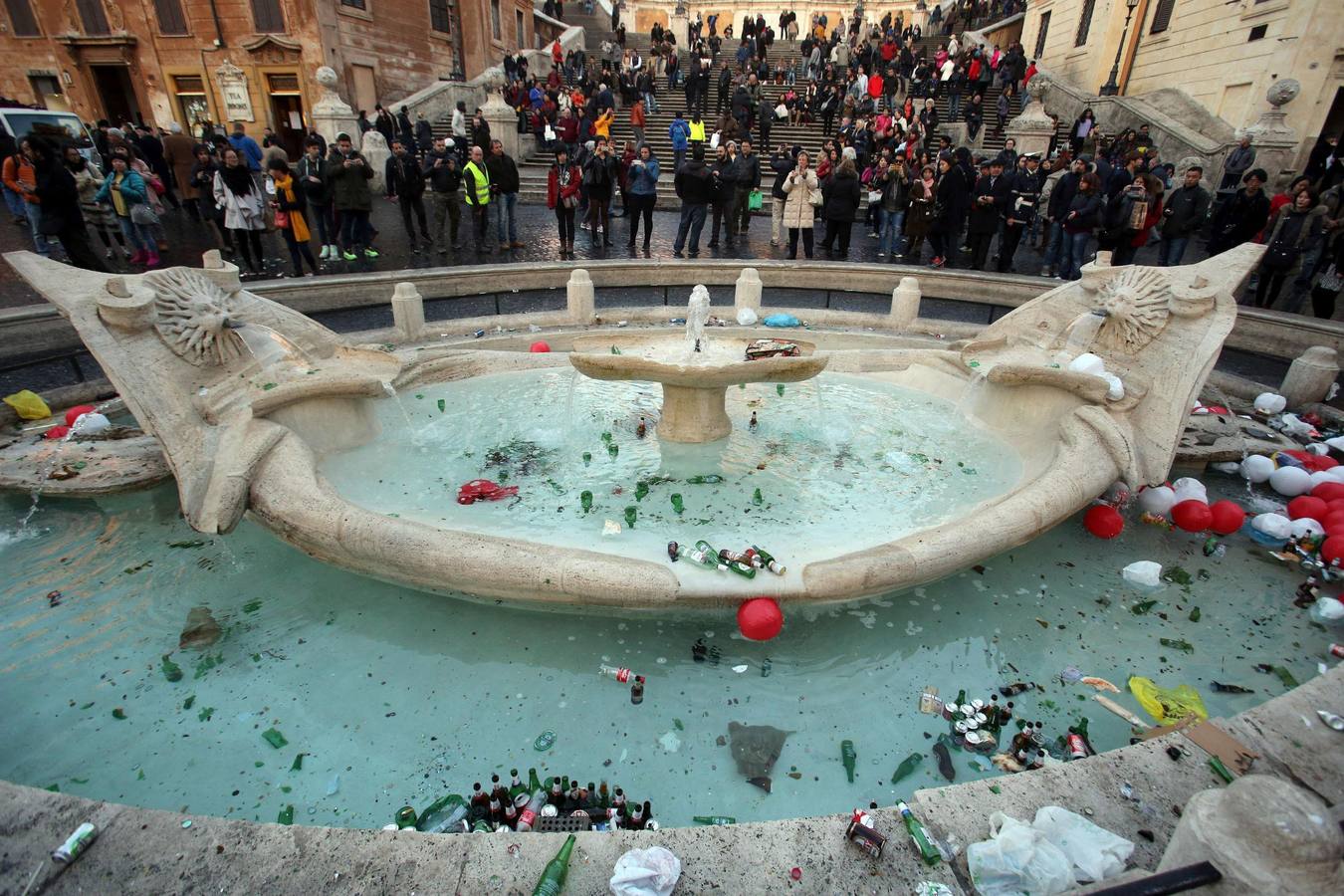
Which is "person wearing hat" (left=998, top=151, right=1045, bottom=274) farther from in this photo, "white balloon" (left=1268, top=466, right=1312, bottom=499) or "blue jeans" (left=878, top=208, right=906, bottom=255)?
"white balloon" (left=1268, top=466, right=1312, bottom=499)

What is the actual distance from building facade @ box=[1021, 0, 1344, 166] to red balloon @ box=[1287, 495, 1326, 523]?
1431 cm

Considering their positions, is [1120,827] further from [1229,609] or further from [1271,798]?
[1229,609]

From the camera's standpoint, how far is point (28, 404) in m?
5.64

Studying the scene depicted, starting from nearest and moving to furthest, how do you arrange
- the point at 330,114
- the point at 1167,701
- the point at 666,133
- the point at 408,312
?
the point at 1167,701 → the point at 408,312 → the point at 330,114 → the point at 666,133

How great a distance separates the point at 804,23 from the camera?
1773 inches

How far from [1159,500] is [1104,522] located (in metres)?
0.58

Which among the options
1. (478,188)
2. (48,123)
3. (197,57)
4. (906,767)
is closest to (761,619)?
(906,767)

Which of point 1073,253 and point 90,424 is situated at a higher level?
point 1073,253

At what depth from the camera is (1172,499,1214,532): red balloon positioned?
15.0 feet

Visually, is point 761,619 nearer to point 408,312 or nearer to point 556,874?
point 556,874

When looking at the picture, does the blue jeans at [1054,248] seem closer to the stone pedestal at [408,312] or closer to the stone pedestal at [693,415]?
the stone pedestal at [693,415]

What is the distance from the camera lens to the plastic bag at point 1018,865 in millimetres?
1886

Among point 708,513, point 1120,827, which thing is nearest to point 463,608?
point 708,513

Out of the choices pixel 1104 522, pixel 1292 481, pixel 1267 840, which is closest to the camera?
pixel 1267 840
